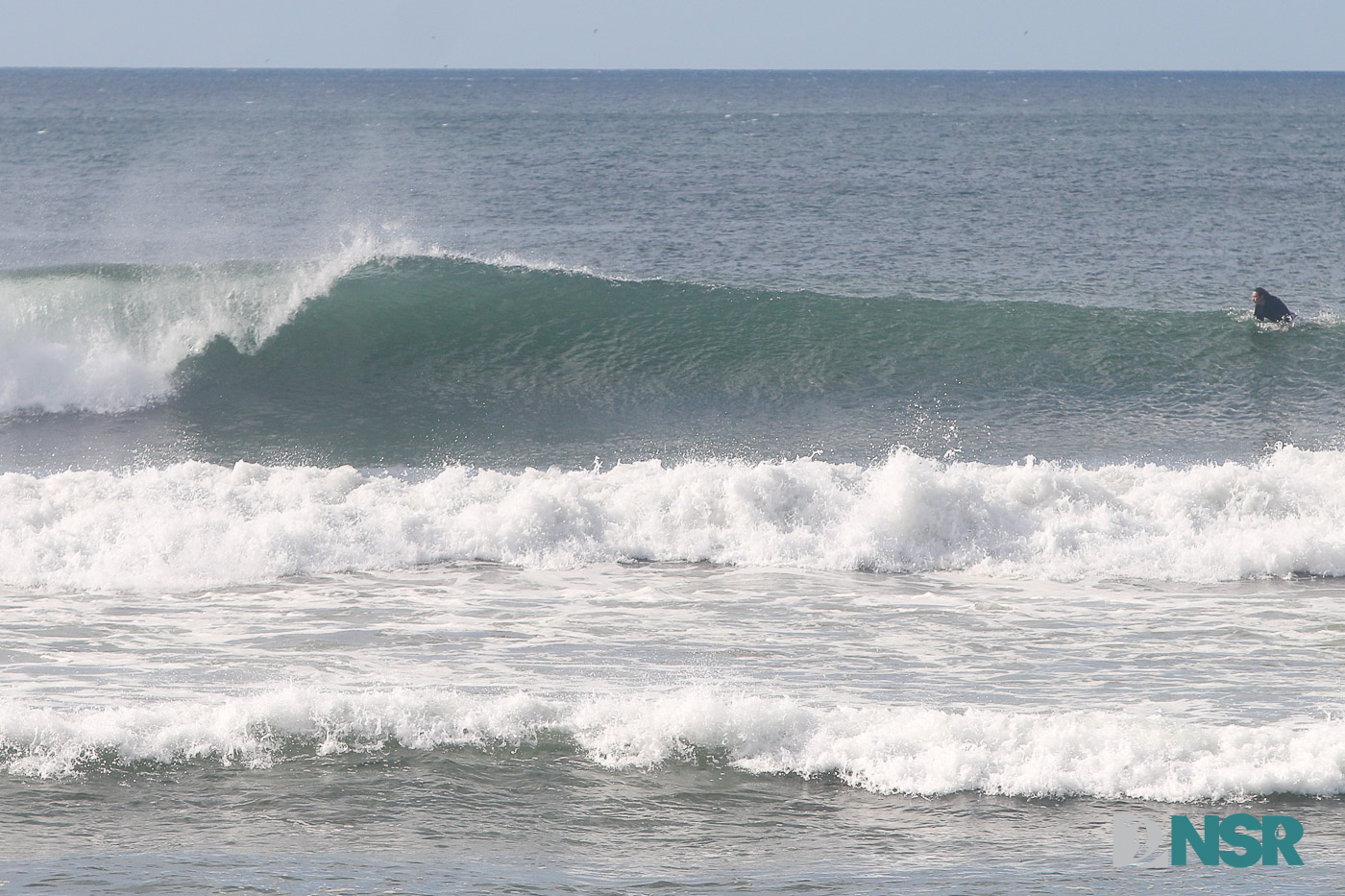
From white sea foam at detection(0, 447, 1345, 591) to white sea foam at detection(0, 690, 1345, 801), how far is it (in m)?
2.73

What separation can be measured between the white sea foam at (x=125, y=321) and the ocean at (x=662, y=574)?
0.08 m

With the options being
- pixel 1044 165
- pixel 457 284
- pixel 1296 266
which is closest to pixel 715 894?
pixel 457 284

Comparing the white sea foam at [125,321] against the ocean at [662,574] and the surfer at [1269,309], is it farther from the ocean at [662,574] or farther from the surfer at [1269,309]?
the surfer at [1269,309]

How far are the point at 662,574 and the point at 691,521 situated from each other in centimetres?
81

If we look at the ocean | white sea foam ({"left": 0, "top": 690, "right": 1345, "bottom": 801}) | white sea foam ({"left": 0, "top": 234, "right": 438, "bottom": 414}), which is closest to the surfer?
the ocean

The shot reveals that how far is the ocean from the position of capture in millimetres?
5297

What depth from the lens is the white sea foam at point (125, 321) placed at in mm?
14734

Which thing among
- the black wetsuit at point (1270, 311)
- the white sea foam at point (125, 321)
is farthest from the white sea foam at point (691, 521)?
the black wetsuit at point (1270, 311)

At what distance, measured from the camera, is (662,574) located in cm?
894

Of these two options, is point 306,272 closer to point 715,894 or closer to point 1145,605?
point 1145,605

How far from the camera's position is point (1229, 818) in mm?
5277

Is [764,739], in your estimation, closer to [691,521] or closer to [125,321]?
[691,521]

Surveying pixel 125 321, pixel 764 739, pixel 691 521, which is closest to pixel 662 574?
pixel 691 521

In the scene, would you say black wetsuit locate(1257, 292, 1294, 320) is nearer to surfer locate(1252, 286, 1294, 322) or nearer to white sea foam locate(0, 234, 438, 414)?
surfer locate(1252, 286, 1294, 322)
